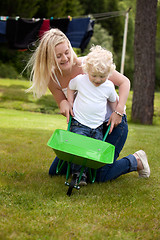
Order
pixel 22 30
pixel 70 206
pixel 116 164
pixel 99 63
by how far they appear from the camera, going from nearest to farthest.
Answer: pixel 70 206 < pixel 99 63 < pixel 116 164 < pixel 22 30

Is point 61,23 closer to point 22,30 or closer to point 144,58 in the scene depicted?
point 22,30

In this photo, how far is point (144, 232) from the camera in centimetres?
197

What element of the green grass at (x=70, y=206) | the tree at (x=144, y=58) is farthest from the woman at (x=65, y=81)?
the tree at (x=144, y=58)

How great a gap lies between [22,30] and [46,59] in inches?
261

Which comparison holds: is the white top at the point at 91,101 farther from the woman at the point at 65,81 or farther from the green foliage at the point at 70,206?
the green foliage at the point at 70,206

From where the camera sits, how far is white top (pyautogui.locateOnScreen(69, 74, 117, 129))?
104 inches

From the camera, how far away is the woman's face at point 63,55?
2.61m

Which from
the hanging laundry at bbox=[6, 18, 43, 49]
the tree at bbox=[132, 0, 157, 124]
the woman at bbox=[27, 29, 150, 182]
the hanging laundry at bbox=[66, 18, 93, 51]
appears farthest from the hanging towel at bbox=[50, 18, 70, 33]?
the woman at bbox=[27, 29, 150, 182]

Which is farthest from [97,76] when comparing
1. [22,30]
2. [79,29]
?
[79,29]

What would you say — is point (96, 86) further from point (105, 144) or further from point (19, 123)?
point (19, 123)

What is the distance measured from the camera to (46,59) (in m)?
2.68

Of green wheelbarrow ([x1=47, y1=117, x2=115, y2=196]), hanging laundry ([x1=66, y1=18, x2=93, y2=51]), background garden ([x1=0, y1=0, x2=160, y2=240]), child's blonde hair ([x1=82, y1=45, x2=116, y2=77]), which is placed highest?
hanging laundry ([x1=66, y1=18, x2=93, y2=51])

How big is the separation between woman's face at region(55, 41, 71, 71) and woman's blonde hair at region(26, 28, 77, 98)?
0.03 m

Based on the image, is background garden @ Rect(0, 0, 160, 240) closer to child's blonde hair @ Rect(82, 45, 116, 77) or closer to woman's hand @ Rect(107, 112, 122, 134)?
woman's hand @ Rect(107, 112, 122, 134)
